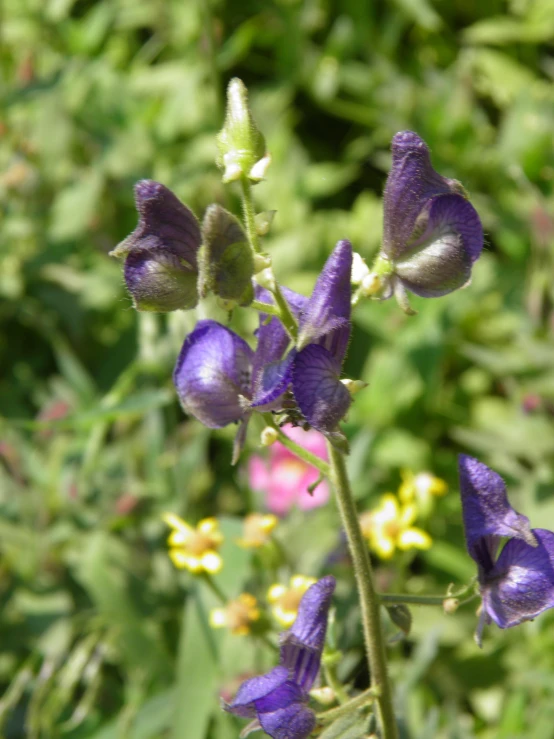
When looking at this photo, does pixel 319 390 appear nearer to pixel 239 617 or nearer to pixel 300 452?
pixel 300 452

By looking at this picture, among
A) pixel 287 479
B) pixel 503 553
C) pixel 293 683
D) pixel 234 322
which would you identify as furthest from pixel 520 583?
pixel 287 479

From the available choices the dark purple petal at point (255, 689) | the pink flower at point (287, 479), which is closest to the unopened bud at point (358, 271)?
the dark purple petal at point (255, 689)

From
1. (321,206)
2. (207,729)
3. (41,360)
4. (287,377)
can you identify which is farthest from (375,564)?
(287,377)

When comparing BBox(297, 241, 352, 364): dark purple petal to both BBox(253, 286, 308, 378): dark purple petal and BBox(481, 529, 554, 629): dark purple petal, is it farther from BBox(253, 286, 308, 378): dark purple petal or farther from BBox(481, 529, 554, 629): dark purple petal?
BBox(481, 529, 554, 629): dark purple petal

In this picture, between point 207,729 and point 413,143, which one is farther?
point 207,729

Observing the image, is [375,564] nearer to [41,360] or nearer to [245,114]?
[41,360]
